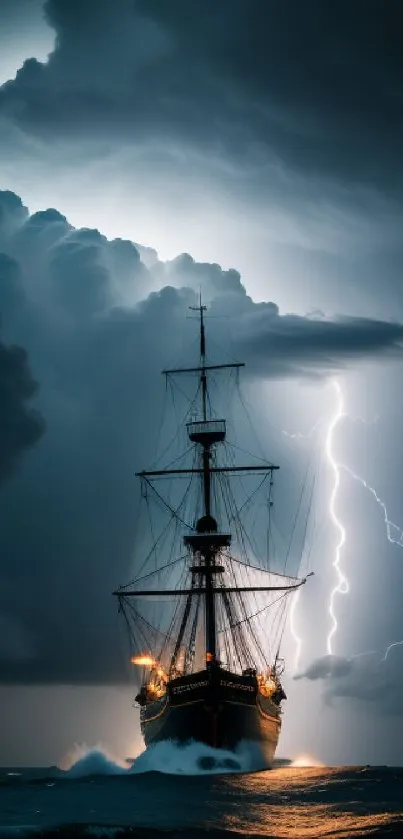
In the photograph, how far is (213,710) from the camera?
106688 mm

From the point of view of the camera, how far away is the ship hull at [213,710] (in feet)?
350

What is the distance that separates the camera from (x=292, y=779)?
107000mm

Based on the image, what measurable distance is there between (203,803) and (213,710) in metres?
31.5

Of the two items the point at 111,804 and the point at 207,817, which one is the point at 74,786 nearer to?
the point at 111,804

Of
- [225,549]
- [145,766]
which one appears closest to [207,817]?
[145,766]

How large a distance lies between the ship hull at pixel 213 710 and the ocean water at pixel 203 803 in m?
1.42

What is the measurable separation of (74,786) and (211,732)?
14.7 m

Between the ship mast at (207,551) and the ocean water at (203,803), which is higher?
the ship mast at (207,551)

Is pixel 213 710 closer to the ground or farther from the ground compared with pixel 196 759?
farther from the ground

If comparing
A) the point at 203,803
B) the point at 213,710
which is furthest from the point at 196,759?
the point at 203,803

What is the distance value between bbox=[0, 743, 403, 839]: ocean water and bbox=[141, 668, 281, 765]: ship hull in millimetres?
1416

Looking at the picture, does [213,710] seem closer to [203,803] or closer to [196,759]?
[196,759]

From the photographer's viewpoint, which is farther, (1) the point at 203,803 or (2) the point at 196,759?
(2) the point at 196,759

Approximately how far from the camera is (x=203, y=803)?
75.3 m
